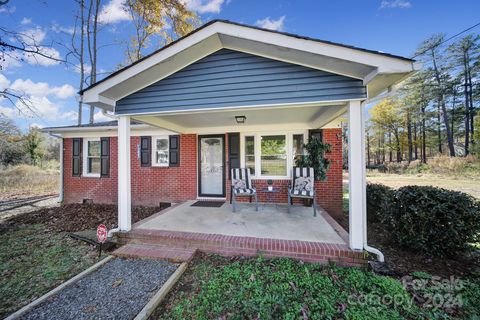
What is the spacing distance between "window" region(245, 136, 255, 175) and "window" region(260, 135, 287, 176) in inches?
9.5

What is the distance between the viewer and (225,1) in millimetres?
8523

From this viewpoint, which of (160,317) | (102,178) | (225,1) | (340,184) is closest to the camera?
(160,317)

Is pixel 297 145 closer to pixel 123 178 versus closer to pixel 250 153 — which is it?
pixel 250 153

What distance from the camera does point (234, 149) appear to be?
5863mm

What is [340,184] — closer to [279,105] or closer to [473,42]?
[279,105]

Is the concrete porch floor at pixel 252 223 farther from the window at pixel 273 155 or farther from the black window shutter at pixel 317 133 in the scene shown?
the black window shutter at pixel 317 133

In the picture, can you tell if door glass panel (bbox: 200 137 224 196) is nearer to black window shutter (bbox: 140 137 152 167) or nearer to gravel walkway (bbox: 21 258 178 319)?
black window shutter (bbox: 140 137 152 167)

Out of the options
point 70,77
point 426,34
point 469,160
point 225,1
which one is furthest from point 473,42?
point 70,77

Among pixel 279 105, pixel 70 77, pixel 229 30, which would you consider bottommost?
pixel 279 105

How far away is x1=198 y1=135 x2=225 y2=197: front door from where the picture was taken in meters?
6.09

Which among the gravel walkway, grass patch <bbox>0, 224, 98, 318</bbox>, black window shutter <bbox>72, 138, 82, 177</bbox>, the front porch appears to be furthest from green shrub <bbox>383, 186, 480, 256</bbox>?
black window shutter <bbox>72, 138, 82, 177</bbox>

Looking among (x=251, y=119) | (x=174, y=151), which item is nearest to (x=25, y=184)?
(x=174, y=151)

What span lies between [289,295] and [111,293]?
6.76ft

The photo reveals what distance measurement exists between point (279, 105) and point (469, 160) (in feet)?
64.8
